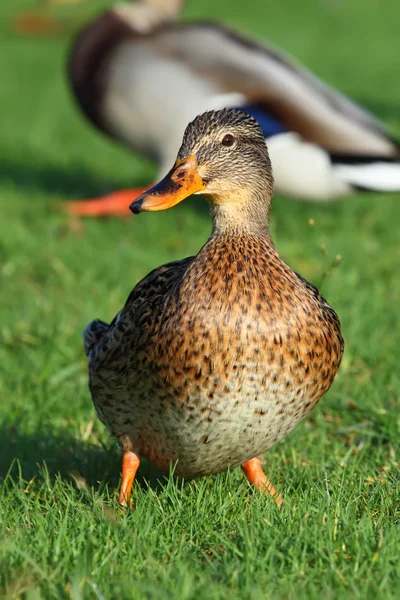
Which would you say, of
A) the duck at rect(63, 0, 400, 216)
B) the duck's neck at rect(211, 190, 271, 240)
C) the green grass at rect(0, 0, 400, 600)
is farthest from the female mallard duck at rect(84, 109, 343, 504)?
the duck at rect(63, 0, 400, 216)

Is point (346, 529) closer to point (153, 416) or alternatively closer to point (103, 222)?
point (153, 416)

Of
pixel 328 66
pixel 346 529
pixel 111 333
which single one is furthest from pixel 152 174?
pixel 328 66

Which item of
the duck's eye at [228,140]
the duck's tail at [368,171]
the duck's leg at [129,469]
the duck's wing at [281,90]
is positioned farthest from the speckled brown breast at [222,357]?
the duck's wing at [281,90]

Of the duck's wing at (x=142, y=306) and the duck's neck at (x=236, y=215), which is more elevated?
the duck's neck at (x=236, y=215)

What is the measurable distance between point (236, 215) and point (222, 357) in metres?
0.47

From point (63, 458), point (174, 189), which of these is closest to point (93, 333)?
point (63, 458)

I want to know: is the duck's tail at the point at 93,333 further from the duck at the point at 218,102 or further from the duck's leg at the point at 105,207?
the duck's leg at the point at 105,207

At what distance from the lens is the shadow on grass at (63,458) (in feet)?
10.9

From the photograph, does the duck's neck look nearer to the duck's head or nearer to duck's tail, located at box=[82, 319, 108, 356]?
the duck's head

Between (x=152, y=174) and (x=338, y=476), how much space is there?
556 centimetres

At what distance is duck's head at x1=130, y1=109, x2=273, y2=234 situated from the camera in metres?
2.71

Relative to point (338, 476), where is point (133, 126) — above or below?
above

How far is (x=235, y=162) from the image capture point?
9.20 ft

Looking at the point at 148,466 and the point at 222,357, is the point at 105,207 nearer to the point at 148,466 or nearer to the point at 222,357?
the point at 148,466
